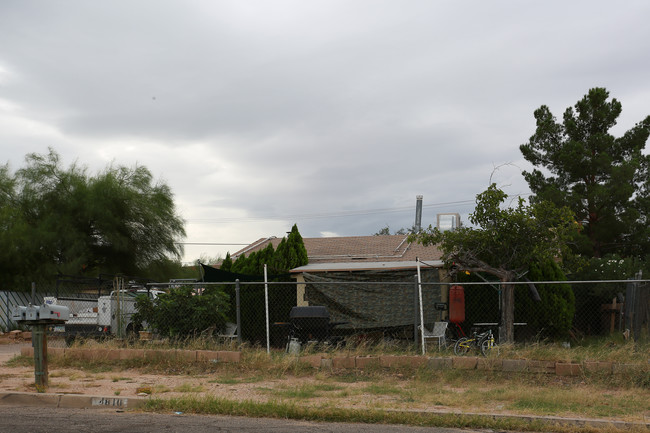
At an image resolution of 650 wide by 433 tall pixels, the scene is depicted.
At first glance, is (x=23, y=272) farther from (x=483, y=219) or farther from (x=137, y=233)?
(x=483, y=219)

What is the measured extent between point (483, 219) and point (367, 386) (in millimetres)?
5545

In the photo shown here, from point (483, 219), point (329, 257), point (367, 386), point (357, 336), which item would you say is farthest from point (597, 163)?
point (367, 386)

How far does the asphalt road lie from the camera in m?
6.97

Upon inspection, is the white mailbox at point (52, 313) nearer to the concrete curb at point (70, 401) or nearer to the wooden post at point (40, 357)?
the wooden post at point (40, 357)

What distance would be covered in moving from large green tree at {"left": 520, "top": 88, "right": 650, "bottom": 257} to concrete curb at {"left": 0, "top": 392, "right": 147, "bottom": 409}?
2015 centimetres

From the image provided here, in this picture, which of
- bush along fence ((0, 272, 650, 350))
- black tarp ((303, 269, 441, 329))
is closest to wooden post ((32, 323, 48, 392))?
bush along fence ((0, 272, 650, 350))

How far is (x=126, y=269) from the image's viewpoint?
93.8 ft

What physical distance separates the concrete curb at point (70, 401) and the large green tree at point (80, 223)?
17397mm

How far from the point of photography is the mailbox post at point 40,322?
9156 millimetres

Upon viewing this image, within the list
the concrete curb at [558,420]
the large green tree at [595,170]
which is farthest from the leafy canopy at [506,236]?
the large green tree at [595,170]

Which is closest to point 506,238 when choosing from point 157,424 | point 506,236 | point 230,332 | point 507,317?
point 506,236

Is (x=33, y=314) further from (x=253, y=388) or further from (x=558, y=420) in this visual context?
(x=558, y=420)

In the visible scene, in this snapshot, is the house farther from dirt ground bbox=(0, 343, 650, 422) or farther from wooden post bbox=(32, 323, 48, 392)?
wooden post bbox=(32, 323, 48, 392)

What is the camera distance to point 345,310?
15125 mm
